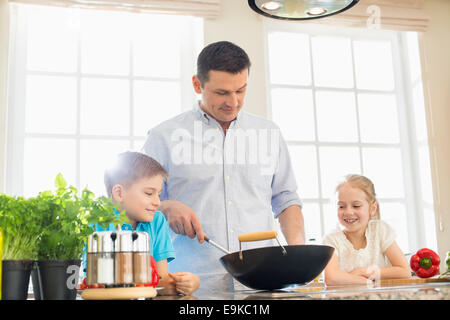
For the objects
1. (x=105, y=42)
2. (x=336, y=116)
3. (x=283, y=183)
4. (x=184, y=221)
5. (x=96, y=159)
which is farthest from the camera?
(x=336, y=116)

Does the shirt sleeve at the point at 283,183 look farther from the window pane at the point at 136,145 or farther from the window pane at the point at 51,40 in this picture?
the window pane at the point at 51,40

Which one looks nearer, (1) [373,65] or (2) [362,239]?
(2) [362,239]

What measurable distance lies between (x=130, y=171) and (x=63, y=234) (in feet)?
1.63

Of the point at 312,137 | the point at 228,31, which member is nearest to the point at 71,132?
the point at 228,31

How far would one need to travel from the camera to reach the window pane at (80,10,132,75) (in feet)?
10.8

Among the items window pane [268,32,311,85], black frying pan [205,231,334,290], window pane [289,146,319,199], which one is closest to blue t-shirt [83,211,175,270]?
black frying pan [205,231,334,290]

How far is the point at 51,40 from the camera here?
326 centimetres

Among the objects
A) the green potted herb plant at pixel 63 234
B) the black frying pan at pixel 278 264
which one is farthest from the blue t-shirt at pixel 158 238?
the green potted herb plant at pixel 63 234

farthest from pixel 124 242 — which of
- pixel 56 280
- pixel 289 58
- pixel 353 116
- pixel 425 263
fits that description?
pixel 353 116

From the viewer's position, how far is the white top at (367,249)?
86.0 inches

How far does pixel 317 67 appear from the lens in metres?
3.73

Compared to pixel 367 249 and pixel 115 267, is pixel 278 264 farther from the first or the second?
pixel 367 249

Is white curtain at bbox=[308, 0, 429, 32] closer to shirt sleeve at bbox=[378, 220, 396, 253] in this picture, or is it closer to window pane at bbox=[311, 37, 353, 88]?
window pane at bbox=[311, 37, 353, 88]
